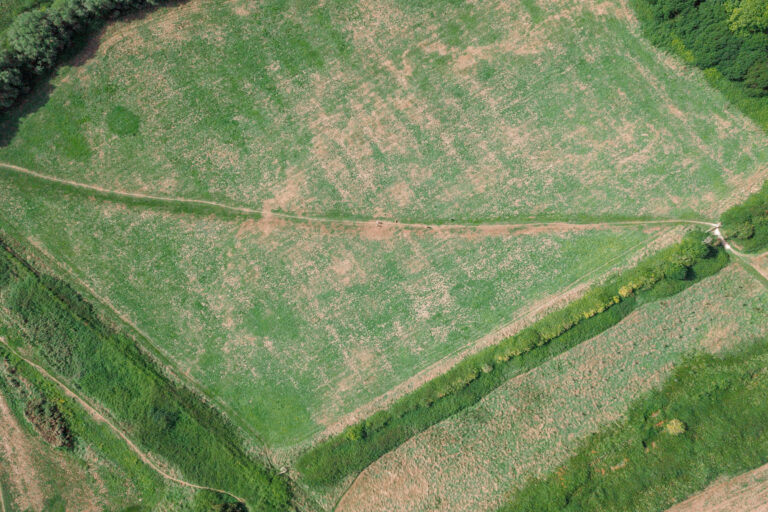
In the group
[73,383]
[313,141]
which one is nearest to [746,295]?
[313,141]

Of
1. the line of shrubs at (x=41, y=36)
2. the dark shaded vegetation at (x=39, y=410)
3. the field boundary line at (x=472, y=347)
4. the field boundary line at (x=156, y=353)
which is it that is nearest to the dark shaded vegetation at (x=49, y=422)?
the dark shaded vegetation at (x=39, y=410)

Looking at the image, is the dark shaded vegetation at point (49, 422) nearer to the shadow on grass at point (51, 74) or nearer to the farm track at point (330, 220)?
the farm track at point (330, 220)

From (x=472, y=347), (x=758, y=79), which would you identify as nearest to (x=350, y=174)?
(x=472, y=347)

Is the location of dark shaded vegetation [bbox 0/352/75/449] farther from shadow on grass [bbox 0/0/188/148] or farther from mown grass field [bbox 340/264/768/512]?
mown grass field [bbox 340/264/768/512]

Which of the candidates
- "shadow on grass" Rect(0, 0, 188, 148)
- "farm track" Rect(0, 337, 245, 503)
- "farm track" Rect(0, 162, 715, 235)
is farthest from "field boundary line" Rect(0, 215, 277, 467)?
"shadow on grass" Rect(0, 0, 188, 148)

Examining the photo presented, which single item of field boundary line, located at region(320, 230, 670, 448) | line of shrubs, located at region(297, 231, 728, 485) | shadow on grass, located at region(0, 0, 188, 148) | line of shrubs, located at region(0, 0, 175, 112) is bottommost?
line of shrubs, located at region(297, 231, 728, 485)

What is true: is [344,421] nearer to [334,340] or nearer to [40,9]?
[334,340]
